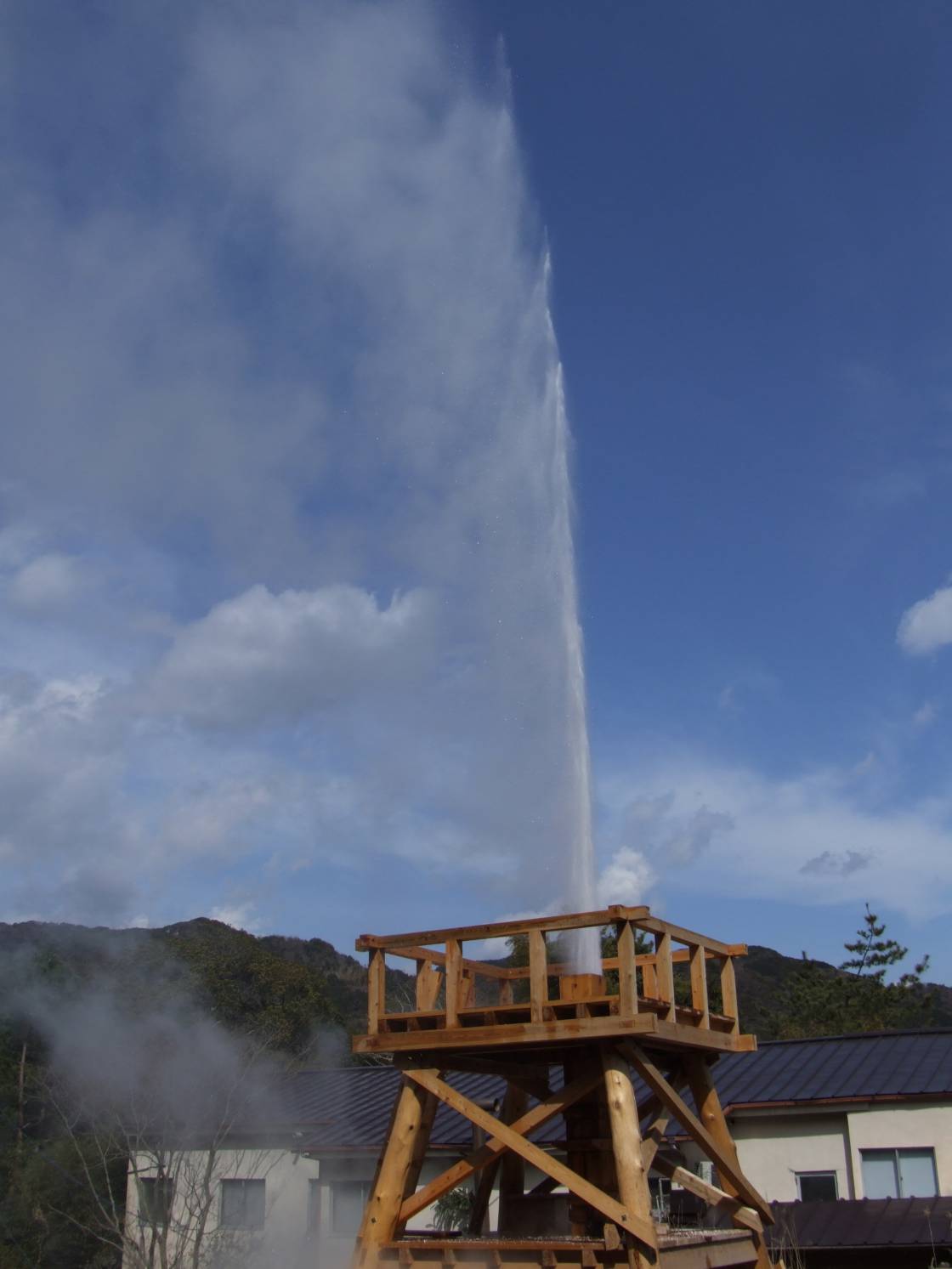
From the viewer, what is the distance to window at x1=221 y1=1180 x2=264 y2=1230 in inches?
888

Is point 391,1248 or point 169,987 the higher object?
point 169,987

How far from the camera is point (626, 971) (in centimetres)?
1030

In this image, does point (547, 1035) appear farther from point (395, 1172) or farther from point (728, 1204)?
point (728, 1204)

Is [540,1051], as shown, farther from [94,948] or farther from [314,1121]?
[94,948]

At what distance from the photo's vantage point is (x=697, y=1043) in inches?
452

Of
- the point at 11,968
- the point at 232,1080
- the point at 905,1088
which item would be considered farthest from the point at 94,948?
the point at 905,1088

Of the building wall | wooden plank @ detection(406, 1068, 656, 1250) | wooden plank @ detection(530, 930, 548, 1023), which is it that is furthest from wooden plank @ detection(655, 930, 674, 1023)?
the building wall

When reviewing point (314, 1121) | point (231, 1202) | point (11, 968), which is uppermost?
point (11, 968)

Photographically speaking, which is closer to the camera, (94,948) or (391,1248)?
(391,1248)

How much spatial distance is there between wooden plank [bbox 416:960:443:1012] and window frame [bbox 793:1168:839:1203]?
32.2 feet

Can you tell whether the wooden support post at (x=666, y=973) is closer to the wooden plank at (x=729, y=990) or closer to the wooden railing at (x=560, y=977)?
the wooden railing at (x=560, y=977)

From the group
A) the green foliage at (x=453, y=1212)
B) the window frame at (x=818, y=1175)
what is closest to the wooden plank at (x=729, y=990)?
the window frame at (x=818, y=1175)

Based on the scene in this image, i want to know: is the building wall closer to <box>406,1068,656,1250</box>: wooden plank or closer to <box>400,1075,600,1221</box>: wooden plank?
<box>400,1075,600,1221</box>: wooden plank

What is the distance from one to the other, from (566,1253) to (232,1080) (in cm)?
1542
